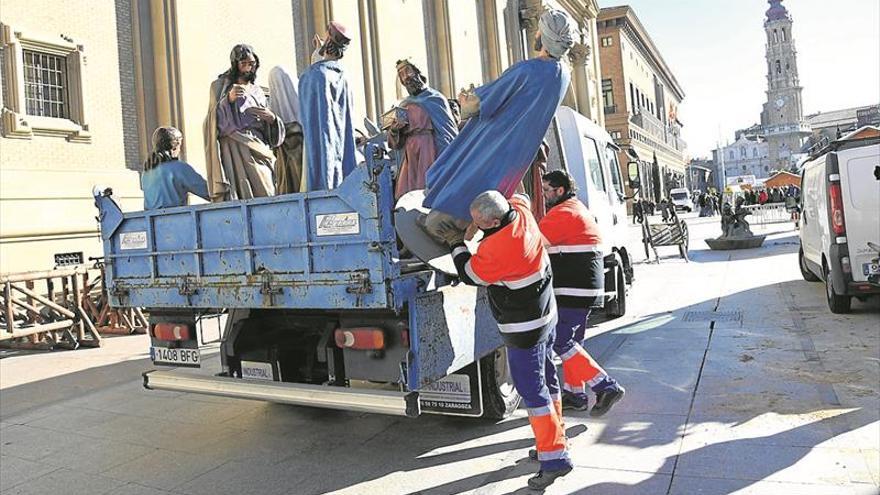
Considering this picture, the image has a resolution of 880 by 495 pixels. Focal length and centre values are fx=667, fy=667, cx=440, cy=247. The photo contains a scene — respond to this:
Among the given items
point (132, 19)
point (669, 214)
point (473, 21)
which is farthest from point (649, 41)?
point (132, 19)

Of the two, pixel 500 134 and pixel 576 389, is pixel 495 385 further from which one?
pixel 500 134

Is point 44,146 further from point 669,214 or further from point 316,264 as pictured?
point 669,214

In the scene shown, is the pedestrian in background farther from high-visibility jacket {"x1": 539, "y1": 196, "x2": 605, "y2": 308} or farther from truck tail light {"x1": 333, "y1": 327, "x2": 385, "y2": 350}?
high-visibility jacket {"x1": 539, "y1": 196, "x2": 605, "y2": 308}

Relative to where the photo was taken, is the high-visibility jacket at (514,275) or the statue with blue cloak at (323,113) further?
the statue with blue cloak at (323,113)

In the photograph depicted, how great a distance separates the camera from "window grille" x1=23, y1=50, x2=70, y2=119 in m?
13.1

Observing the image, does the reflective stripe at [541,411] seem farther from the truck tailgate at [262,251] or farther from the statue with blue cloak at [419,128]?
the statue with blue cloak at [419,128]

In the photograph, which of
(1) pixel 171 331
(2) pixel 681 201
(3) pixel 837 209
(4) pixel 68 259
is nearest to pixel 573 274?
(1) pixel 171 331

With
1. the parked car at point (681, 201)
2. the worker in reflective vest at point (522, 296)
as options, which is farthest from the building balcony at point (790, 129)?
the worker in reflective vest at point (522, 296)

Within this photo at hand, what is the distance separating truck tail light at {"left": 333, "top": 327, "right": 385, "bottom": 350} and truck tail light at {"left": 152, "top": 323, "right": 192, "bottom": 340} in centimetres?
159

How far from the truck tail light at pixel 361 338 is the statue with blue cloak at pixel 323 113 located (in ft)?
4.37

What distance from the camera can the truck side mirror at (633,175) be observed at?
33.3ft

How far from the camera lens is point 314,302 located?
13.9 feet

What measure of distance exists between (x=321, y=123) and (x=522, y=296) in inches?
88.8

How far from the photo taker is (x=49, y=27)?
13.3 meters
